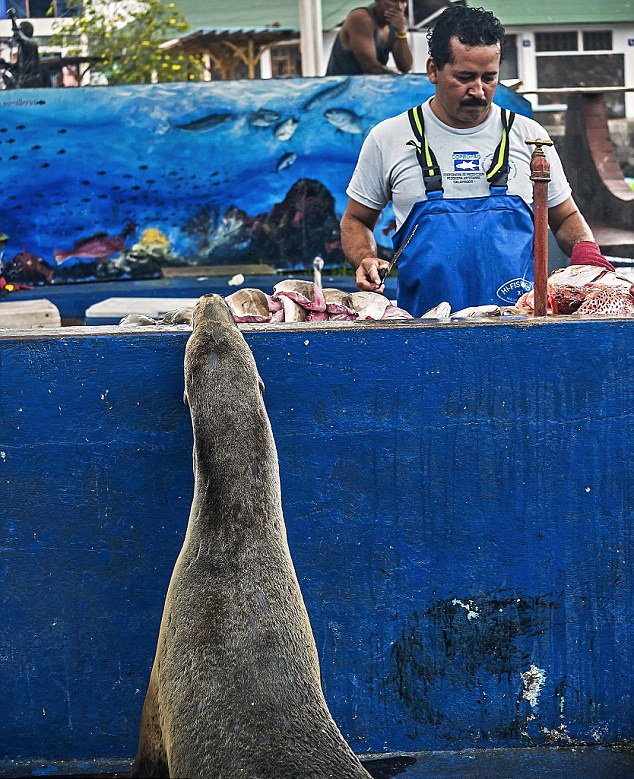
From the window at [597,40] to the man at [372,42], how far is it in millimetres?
4833

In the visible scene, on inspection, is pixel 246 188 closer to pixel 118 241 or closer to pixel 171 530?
pixel 118 241

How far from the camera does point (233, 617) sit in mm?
2820

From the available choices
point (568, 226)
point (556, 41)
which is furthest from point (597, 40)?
point (568, 226)

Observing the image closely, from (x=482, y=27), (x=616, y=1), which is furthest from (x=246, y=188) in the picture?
(x=616, y=1)

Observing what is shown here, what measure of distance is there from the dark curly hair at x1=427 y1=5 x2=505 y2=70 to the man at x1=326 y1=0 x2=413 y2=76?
21.0 ft

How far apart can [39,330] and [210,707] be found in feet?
4.67

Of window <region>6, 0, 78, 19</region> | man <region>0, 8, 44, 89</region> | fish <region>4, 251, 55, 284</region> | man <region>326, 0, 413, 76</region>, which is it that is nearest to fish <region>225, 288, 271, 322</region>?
fish <region>4, 251, 55, 284</region>

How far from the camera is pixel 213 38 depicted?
1327 centimetres

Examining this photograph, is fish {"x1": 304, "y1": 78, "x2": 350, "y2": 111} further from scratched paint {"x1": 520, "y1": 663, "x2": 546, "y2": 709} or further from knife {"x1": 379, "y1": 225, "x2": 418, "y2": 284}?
scratched paint {"x1": 520, "y1": 663, "x2": 546, "y2": 709}

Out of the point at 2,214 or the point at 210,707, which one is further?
the point at 2,214

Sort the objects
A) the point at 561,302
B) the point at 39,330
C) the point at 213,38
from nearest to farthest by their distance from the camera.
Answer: the point at 39,330
the point at 561,302
the point at 213,38

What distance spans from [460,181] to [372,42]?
692cm

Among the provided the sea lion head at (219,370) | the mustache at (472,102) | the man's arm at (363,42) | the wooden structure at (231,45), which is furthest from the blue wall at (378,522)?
the wooden structure at (231,45)

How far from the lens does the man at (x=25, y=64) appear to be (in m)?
12.0
